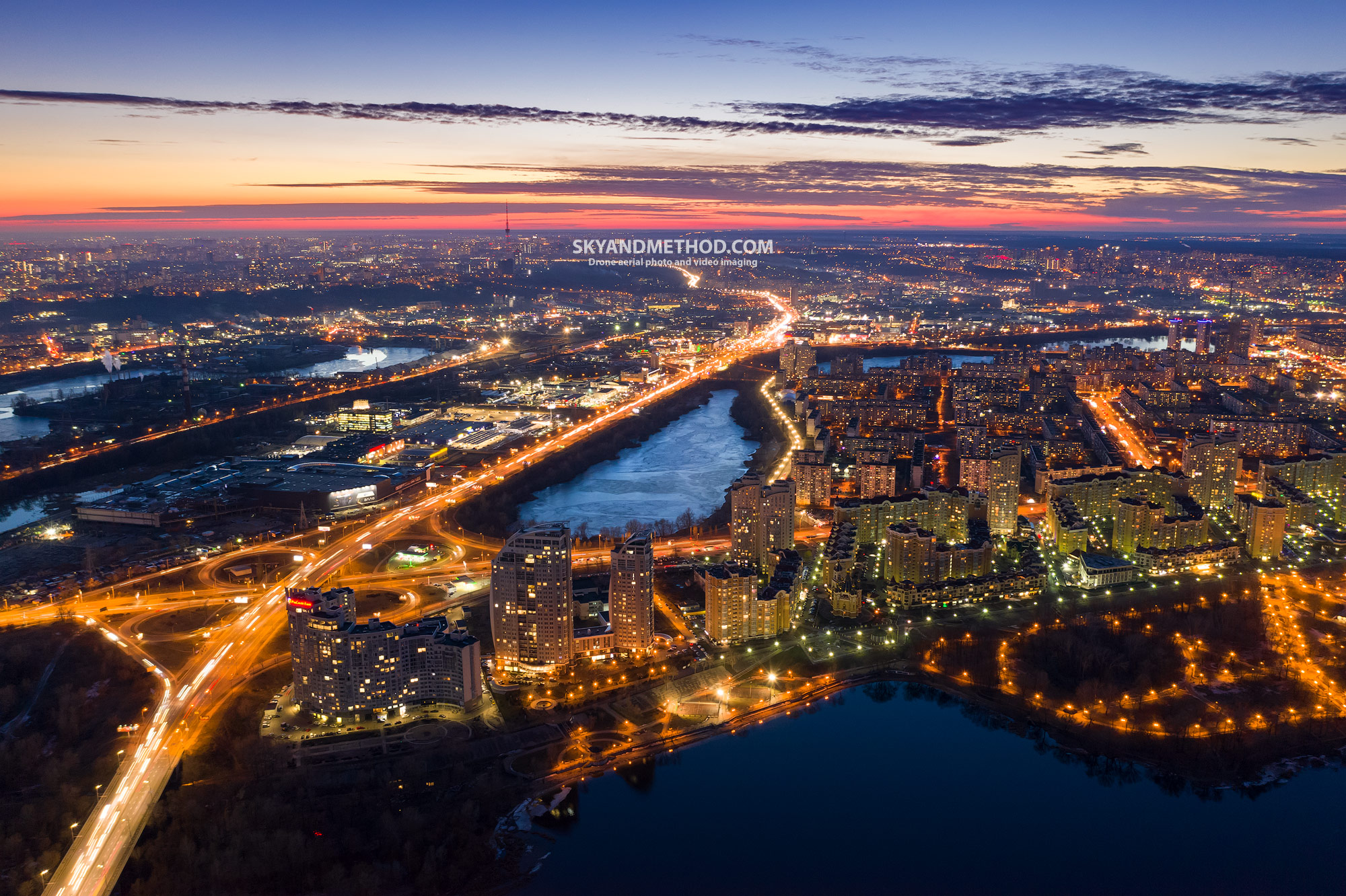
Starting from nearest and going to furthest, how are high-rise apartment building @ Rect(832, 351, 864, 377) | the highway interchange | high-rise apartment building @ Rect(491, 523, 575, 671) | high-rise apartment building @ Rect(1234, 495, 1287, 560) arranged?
the highway interchange < high-rise apartment building @ Rect(491, 523, 575, 671) < high-rise apartment building @ Rect(1234, 495, 1287, 560) < high-rise apartment building @ Rect(832, 351, 864, 377)

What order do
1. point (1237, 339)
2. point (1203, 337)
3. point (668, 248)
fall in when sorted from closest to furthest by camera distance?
point (1237, 339)
point (1203, 337)
point (668, 248)

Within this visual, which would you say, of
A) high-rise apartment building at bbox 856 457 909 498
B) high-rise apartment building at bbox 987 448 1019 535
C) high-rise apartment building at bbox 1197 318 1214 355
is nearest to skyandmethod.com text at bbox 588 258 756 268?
high-rise apartment building at bbox 1197 318 1214 355

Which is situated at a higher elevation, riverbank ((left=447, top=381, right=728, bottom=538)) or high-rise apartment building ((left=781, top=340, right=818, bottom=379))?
high-rise apartment building ((left=781, top=340, right=818, bottom=379))

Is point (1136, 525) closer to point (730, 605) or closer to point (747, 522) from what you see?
point (747, 522)

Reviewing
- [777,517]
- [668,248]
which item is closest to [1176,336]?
[777,517]

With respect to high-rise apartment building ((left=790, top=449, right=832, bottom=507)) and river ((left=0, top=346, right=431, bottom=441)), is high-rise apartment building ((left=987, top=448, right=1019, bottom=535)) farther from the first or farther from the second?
river ((left=0, top=346, right=431, bottom=441))

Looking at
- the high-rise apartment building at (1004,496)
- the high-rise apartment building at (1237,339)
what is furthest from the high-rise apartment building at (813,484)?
the high-rise apartment building at (1237,339)
